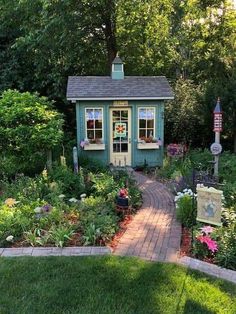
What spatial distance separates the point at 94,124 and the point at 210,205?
609cm

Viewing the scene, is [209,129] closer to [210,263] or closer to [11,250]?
[210,263]

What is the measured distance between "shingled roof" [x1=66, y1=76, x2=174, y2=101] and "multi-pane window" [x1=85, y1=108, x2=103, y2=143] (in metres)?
0.45

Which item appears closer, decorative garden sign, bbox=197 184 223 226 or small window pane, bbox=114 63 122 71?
decorative garden sign, bbox=197 184 223 226

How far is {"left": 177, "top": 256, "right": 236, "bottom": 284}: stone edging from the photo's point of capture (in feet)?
15.1

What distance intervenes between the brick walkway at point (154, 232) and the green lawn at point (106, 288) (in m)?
0.39

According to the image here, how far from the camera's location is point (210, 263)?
4.93 metres

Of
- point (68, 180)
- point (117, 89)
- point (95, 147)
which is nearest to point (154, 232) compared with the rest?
point (68, 180)

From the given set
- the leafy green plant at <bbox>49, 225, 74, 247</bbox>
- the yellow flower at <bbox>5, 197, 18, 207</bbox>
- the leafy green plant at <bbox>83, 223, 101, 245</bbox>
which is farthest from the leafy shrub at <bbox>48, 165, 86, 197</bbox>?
the leafy green plant at <bbox>83, 223, 101, 245</bbox>

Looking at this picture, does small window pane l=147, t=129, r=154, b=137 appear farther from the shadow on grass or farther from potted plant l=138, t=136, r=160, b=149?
the shadow on grass

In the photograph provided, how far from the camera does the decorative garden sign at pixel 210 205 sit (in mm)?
5176

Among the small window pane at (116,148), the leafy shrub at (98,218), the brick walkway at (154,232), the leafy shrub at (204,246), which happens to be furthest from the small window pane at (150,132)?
the leafy shrub at (204,246)

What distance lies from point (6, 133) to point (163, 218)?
411cm

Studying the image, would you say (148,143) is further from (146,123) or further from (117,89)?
(117,89)

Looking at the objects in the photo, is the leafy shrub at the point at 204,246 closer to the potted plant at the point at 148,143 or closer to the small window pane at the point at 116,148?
the potted plant at the point at 148,143
